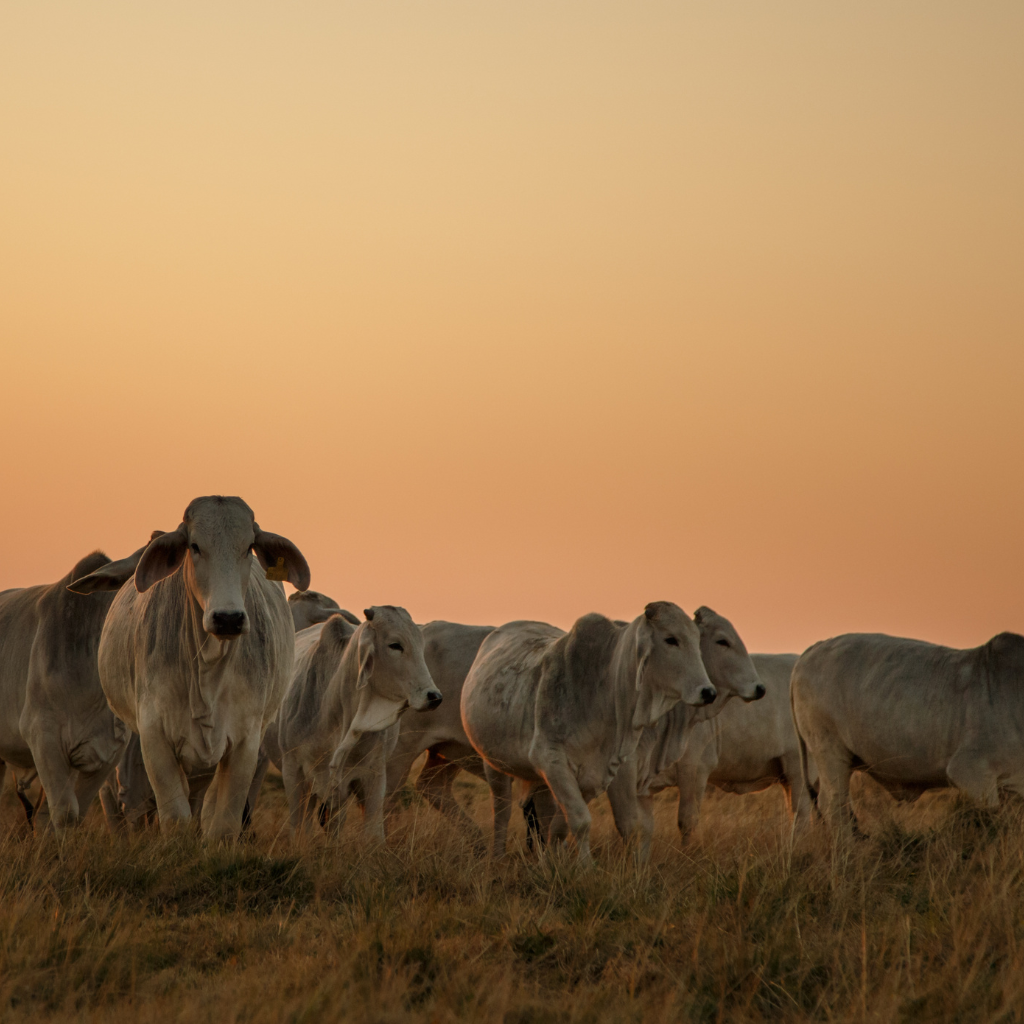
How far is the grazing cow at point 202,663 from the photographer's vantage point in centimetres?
764

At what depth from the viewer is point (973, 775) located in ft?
31.5

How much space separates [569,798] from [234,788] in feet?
7.95

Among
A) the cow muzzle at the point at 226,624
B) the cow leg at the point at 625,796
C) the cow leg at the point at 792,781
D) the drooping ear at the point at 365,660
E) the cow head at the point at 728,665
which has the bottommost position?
the cow leg at the point at 792,781

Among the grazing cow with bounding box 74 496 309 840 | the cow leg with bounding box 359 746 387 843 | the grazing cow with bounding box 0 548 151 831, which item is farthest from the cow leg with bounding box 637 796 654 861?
the grazing cow with bounding box 0 548 151 831

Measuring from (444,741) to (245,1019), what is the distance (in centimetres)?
761

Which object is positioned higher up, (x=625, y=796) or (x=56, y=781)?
(x=56, y=781)

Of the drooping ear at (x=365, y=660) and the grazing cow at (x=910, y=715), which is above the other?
the drooping ear at (x=365, y=660)

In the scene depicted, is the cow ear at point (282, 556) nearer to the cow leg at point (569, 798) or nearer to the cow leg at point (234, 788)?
the cow leg at point (234, 788)

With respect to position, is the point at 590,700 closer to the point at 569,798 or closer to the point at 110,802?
the point at 569,798

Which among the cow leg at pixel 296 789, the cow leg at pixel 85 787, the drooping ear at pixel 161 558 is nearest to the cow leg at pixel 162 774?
the drooping ear at pixel 161 558

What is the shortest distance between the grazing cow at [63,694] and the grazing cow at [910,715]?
16.2ft

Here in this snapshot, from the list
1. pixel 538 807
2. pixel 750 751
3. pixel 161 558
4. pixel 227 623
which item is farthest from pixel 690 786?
pixel 227 623

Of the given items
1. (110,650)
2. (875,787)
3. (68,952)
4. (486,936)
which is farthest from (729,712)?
(68,952)

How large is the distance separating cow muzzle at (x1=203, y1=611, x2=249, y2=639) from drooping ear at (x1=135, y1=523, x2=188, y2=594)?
2.38 ft
